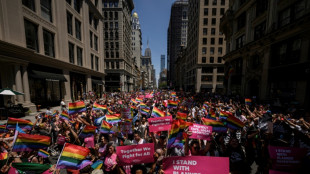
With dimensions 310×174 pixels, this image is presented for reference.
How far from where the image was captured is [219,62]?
144ft

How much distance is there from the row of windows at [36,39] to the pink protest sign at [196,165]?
20.0 meters

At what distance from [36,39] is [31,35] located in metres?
0.70

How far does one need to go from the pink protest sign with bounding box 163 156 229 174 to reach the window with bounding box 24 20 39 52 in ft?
65.9

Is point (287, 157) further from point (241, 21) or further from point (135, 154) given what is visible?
point (241, 21)

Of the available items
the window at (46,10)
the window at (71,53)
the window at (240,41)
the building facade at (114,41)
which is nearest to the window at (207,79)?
the window at (240,41)

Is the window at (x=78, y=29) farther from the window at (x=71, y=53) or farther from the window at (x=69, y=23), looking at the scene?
the window at (x=71, y=53)

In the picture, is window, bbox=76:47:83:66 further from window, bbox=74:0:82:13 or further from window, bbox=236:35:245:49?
window, bbox=236:35:245:49

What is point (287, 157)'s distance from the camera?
10.0ft

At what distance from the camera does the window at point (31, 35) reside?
46.0 ft

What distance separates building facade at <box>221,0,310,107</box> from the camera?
42.3 feet

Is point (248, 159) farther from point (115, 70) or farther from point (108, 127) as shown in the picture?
point (115, 70)

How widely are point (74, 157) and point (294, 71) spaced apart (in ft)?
68.8

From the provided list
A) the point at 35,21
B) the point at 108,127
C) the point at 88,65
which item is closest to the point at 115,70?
the point at 88,65

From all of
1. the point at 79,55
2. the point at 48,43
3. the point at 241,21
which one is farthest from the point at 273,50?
the point at 79,55
